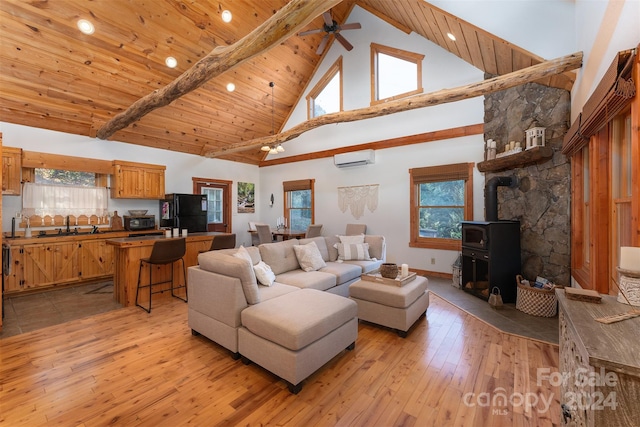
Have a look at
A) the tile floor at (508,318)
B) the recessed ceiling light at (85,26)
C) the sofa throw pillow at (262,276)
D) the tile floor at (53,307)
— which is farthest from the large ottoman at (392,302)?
the recessed ceiling light at (85,26)

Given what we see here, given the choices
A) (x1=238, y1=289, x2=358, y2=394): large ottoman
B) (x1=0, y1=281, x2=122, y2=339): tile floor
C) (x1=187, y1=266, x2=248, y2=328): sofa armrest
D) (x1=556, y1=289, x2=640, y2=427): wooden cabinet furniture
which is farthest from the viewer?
(x1=0, y1=281, x2=122, y2=339): tile floor

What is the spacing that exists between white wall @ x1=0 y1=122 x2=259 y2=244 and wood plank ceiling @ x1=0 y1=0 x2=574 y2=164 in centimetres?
15

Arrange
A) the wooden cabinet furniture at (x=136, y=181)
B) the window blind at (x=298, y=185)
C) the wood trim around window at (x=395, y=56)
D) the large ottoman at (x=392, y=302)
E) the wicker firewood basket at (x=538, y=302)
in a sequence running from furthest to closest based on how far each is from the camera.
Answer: the window blind at (x=298, y=185) → the wooden cabinet furniture at (x=136, y=181) → the wood trim around window at (x=395, y=56) → the wicker firewood basket at (x=538, y=302) → the large ottoman at (x=392, y=302)

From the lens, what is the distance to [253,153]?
8.19 meters

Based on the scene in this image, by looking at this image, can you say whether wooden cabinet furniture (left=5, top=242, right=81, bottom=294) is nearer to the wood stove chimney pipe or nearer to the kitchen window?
the kitchen window

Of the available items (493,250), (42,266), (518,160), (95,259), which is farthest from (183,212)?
(518,160)

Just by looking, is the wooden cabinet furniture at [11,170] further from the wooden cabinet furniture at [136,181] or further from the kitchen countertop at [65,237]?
the wooden cabinet furniture at [136,181]

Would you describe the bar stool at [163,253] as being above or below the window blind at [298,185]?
below

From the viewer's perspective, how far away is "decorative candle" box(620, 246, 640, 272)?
1255 mm

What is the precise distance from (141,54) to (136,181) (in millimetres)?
2498

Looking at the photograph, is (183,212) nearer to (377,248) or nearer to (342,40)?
(377,248)

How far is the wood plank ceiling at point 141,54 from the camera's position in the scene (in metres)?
3.61

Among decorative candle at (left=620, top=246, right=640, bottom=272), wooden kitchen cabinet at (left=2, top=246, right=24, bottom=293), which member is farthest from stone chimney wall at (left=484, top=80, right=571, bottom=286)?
wooden kitchen cabinet at (left=2, top=246, right=24, bottom=293)

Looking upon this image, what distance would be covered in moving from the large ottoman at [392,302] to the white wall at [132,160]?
5499mm
